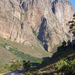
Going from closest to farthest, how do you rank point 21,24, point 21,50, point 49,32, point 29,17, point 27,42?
1. point 21,50
2. point 27,42
3. point 21,24
4. point 49,32
5. point 29,17

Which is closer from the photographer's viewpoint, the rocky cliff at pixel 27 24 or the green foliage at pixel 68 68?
the green foliage at pixel 68 68

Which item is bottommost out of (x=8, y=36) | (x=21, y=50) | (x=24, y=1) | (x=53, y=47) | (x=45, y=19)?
(x=53, y=47)

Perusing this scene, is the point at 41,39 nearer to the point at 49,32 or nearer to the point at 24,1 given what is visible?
the point at 49,32

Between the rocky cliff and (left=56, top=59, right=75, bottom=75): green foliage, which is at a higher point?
(left=56, top=59, right=75, bottom=75): green foliage

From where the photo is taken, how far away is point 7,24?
134 meters

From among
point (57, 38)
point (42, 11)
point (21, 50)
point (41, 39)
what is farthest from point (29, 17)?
point (21, 50)

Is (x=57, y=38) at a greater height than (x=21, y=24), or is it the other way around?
(x=21, y=24)

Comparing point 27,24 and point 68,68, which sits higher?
point 68,68

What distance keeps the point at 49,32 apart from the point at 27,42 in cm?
4002

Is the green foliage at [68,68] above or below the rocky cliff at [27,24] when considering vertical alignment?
above

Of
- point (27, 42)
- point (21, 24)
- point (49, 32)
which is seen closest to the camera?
point (27, 42)

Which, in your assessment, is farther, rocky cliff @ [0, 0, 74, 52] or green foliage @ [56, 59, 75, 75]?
rocky cliff @ [0, 0, 74, 52]

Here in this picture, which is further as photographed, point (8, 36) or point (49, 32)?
point (49, 32)

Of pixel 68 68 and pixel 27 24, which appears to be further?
pixel 27 24
